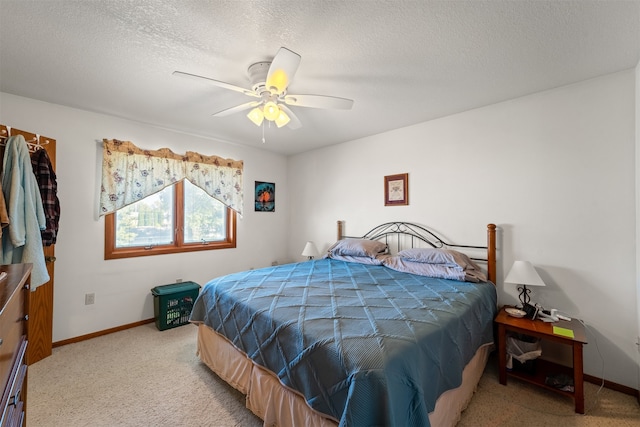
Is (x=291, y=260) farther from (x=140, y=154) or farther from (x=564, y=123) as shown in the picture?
(x=564, y=123)

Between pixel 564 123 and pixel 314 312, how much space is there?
2686 millimetres

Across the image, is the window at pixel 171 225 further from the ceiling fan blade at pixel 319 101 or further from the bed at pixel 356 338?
the ceiling fan blade at pixel 319 101

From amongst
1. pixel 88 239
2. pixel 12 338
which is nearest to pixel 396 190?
pixel 12 338

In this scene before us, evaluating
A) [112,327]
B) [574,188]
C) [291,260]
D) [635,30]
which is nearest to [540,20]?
[635,30]

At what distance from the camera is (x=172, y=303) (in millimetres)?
3168

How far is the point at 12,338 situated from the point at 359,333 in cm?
146

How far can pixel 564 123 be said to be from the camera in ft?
7.58

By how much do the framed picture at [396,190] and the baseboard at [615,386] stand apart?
2.19 m

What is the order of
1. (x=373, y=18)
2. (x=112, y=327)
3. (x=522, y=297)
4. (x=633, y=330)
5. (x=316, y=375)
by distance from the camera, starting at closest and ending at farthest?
(x=316, y=375) → (x=373, y=18) → (x=633, y=330) → (x=522, y=297) → (x=112, y=327)

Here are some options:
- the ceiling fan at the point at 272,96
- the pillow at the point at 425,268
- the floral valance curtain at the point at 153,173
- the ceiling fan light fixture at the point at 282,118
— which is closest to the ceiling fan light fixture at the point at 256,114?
the ceiling fan at the point at 272,96

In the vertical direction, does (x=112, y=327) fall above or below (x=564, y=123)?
below

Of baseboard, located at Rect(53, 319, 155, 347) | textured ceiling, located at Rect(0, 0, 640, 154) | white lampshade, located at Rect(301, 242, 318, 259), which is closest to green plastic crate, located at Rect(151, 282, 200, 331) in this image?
baseboard, located at Rect(53, 319, 155, 347)

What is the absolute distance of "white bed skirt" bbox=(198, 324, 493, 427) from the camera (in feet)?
4.66

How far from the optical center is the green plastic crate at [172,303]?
3080 millimetres
